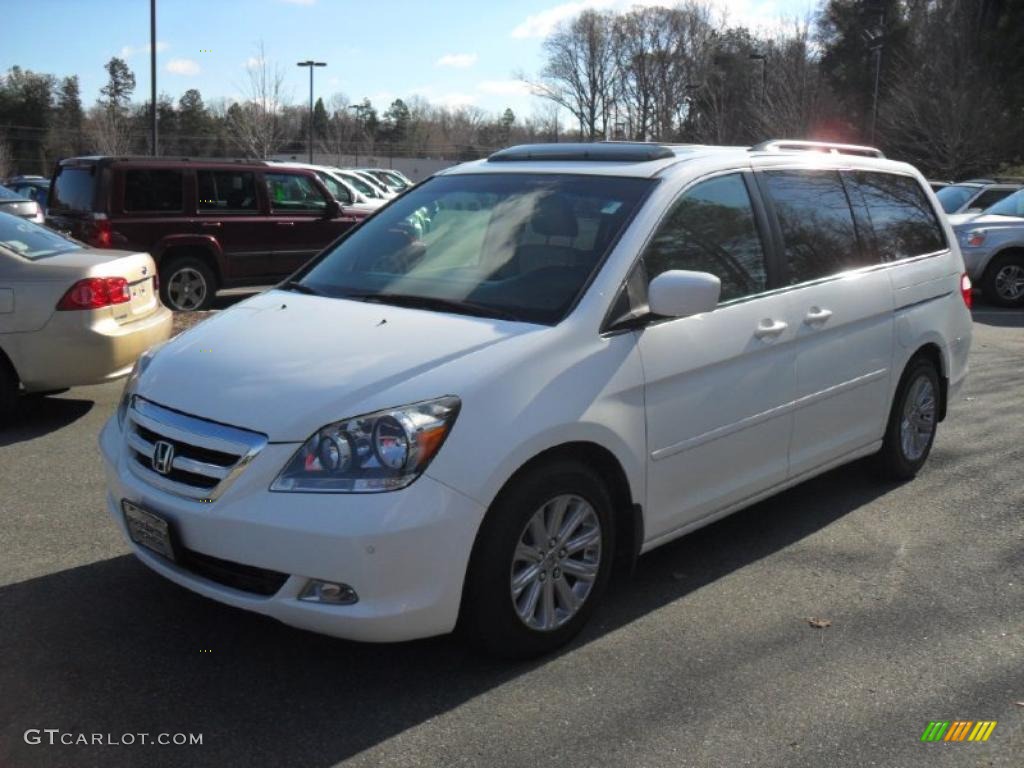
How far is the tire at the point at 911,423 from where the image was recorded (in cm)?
544

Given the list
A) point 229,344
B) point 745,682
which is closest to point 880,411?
point 745,682

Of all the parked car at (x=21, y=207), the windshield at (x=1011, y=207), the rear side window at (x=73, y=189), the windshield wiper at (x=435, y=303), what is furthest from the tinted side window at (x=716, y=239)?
the parked car at (x=21, y=207)

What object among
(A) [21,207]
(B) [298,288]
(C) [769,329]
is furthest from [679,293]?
(A) [21,207]

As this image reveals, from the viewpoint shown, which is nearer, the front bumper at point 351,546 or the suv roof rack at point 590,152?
the front bumper at point 351,546

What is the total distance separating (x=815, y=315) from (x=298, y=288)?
92.3 inches

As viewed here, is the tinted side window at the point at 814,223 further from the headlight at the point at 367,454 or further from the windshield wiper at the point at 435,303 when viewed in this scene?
the headlight at the point at 367,454

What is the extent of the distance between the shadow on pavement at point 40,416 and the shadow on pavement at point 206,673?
8.47 ft

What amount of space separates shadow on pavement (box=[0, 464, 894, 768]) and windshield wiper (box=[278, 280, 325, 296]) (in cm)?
135

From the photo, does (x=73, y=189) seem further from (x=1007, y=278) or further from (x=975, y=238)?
(x=1007, y=278)

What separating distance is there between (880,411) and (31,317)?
5168 mm

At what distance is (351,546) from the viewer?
300cm

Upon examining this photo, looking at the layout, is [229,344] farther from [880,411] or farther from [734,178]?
[880,411]

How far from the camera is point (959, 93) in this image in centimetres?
3653

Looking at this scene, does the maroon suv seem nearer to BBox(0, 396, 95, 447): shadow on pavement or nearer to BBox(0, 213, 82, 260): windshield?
BBox(0, 213, 82, 260): windshield
